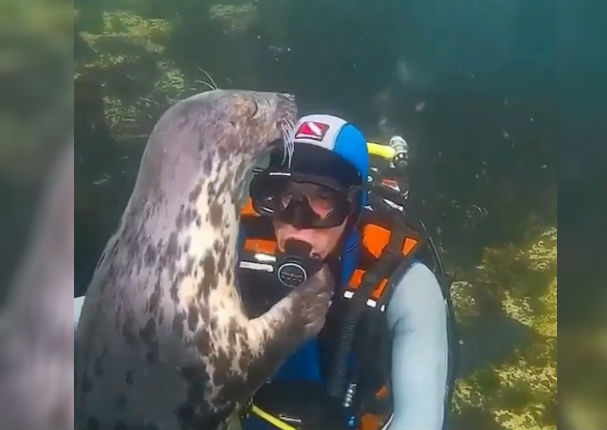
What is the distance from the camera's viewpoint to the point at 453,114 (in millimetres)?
2855

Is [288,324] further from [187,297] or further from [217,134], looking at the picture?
[217,134]

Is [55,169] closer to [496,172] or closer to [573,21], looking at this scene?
[496,172]

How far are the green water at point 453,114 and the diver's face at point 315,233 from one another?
11.2 inches

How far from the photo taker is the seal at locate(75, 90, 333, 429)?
2781mm

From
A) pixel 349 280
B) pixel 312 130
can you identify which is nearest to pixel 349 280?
pixel 349 280

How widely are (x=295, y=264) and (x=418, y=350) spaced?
0.55m

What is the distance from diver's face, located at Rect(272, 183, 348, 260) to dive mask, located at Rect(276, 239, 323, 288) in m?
0.02

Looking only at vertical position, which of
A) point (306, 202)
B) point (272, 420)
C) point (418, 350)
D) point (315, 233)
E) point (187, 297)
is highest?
point (306, 202)

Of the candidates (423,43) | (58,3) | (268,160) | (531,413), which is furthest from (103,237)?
(531,413)

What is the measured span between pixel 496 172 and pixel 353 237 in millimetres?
586

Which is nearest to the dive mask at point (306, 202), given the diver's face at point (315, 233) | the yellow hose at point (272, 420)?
the diver's face at point (315, 233)

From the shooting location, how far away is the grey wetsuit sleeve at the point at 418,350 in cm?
282

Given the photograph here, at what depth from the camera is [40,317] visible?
2910 millimetres

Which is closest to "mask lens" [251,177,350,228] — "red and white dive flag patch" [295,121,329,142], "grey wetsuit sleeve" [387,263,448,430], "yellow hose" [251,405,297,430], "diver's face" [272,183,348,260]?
"diver's face" [272,183,348,260]
